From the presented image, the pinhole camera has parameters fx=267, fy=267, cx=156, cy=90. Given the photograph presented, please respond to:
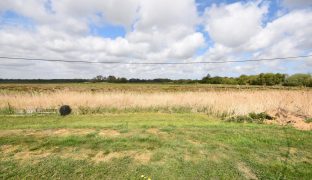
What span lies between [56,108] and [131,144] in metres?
8.80

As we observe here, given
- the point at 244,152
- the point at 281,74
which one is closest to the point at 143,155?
the point at 244,152

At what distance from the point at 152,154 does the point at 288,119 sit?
7.44 m

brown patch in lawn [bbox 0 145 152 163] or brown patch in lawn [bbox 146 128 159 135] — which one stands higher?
brown patch in lawn [bbox 146 128 159 135]

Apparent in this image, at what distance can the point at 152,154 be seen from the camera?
579 cm

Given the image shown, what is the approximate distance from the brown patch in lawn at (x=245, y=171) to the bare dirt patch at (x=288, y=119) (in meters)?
5.25

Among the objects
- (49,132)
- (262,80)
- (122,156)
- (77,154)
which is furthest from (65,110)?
(262,80)

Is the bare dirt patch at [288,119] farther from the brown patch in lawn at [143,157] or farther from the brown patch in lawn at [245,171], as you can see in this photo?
the brown patch in lawn at [143,157]

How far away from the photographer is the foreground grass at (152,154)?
4965 mm

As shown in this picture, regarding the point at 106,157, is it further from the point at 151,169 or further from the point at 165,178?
the point at 165,178

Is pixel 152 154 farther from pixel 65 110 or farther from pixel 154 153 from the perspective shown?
pixel 65 110

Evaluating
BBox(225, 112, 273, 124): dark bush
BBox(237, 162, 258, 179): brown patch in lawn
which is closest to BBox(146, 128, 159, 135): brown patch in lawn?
BBox(237, 162, 258, 179): brown patch in lawn

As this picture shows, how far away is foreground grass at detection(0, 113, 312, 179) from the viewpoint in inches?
195

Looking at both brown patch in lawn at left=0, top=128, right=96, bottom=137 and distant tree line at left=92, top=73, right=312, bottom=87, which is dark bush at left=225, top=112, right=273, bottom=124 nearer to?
brown patch in lawn at left=0, top=128, right=96, bottom=137

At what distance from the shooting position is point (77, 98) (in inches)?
588
